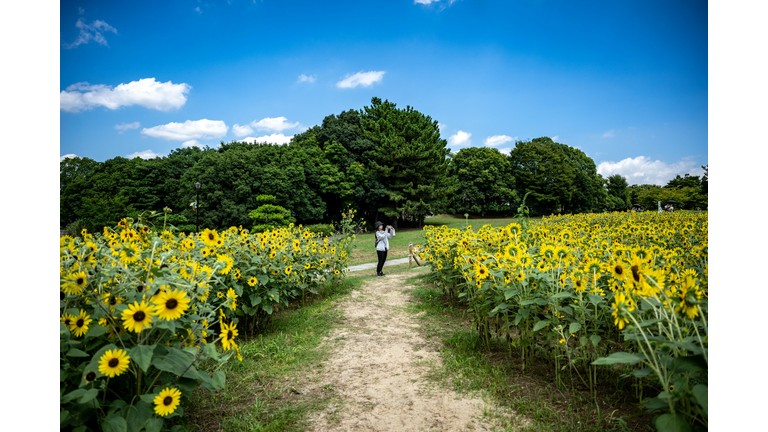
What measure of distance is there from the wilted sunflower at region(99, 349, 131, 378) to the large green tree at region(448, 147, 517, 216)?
3125cm

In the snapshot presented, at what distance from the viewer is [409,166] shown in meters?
24.0

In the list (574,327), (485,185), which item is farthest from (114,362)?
(485,185)

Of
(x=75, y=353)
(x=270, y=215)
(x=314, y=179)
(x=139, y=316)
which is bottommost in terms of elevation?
(x=75, y=353)

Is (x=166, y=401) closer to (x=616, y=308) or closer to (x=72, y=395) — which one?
(x=72, y=395)

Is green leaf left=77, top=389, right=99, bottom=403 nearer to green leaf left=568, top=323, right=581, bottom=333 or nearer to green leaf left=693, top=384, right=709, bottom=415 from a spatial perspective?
Answer: green leaf left=693, top=384, right=709, bottom=415

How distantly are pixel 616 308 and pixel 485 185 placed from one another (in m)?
32.0

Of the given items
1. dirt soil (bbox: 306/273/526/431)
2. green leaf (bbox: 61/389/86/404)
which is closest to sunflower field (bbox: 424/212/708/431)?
dirt soil (bbox: 306/273/526/431)

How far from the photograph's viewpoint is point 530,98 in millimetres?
2467

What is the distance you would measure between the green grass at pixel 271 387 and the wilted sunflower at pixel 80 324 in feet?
3.46

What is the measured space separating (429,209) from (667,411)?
2266 cm

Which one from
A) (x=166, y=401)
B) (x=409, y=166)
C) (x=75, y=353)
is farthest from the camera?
(x=409, y=166)
